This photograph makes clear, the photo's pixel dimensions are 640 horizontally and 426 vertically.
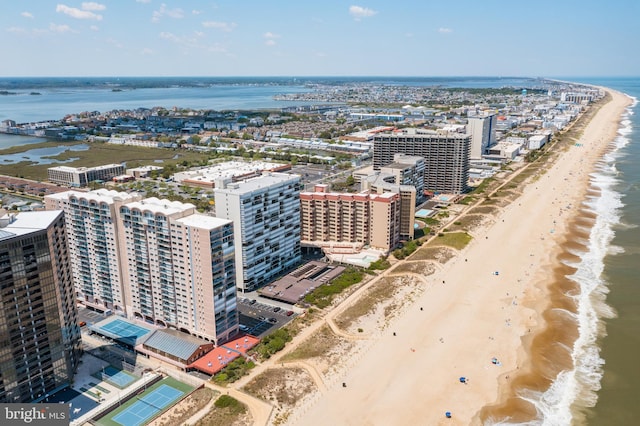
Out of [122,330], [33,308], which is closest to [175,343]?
[122,330]

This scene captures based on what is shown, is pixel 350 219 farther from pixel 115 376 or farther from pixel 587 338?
pixel 115 376

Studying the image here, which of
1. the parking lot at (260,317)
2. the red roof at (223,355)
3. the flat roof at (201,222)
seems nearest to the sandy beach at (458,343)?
the red roof at (223,355)

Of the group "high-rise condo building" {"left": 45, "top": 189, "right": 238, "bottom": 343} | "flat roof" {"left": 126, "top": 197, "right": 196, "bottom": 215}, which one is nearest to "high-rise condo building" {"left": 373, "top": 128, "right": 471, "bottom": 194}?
"flat roof" {"left": 126, "top": 197, "right": 196, "bottom": 215}

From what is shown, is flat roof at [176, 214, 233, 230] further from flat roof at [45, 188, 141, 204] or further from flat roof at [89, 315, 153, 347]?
flat roof at [89, 315, 153, 347]

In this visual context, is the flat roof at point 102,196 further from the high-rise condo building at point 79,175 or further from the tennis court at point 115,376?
the high-rise condo building at point 79,175

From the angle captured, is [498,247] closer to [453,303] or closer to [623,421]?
[453,303]
